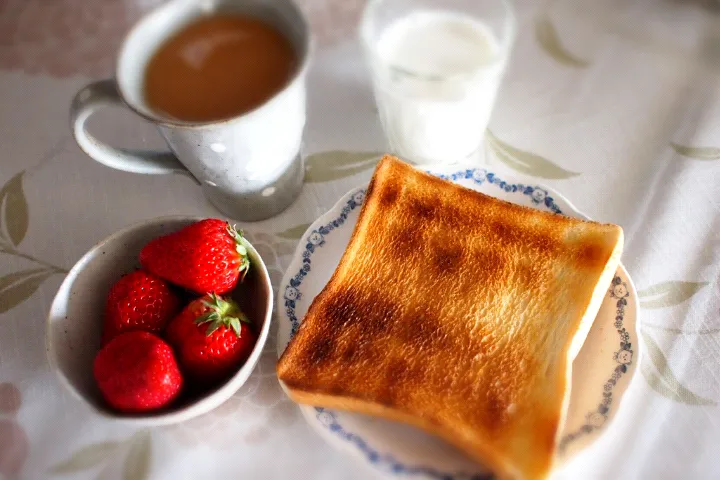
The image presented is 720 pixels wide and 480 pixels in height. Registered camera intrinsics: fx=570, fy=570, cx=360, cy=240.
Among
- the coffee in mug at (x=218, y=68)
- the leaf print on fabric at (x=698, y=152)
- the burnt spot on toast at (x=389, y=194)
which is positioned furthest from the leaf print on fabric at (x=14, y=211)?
the leaf print on fabric at (x=698, y=152)

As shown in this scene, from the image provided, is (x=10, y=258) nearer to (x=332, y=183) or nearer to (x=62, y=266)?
(x=62, y=266)

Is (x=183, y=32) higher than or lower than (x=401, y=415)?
higher

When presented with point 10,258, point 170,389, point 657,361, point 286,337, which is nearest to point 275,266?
point 286,337

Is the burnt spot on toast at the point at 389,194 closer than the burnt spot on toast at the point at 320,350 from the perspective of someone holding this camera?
No

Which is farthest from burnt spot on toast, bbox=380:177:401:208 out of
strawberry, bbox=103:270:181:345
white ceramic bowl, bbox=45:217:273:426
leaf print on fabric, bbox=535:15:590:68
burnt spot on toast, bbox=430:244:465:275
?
leaf print on fabric, bbox=535:15:590:68

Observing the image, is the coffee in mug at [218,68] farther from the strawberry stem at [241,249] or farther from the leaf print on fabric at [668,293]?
the leaf print on fabric at [668,293]

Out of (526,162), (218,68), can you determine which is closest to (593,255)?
(526,162)
